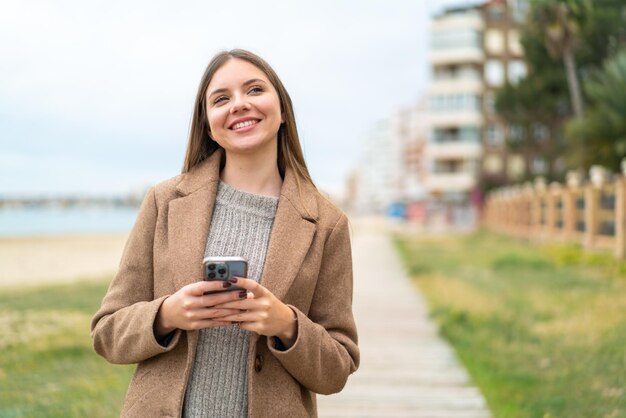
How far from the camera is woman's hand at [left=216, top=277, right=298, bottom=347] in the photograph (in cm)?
161

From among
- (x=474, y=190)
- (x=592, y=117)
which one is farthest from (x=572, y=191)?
(x=474, y=190)

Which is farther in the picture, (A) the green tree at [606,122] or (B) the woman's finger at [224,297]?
(A) the green tree at [606,122]

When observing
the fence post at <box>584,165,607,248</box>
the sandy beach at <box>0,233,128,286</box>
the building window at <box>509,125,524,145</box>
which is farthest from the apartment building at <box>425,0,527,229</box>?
the fence post at <box>584,165,607,248</box>

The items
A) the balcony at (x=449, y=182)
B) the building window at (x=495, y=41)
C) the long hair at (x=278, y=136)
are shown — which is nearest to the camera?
the long hair at (x=278, y=136)

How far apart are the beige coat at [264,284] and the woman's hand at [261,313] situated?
53mm

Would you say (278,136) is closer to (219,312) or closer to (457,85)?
(219,312)

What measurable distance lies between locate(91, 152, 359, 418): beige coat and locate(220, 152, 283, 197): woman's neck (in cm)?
5

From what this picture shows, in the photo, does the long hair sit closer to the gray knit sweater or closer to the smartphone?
the gray knit sweater

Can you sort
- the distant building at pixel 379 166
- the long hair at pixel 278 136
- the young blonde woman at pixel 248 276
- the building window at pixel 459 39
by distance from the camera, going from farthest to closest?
the distant building at pixel 379 166
the building window at pixel 459 39
the long hair at pixel 278 136
the young blonde woman at pixel 248 276

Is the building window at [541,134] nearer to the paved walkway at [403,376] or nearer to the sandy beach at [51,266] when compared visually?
the sandy beach at [51,266]

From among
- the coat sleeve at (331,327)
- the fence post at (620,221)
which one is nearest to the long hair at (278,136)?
the coat sleeve at (331,327)

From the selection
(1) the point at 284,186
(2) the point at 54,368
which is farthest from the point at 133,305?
(2) the point at 54,368

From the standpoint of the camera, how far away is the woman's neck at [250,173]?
2031mm

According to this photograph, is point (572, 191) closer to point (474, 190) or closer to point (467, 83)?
point (474, 190)
